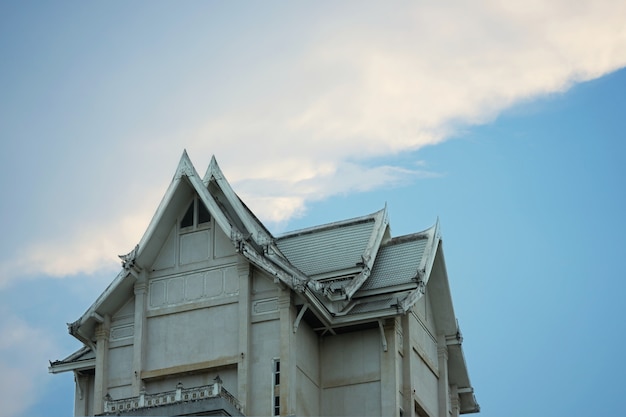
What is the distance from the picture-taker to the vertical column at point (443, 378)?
62.4m

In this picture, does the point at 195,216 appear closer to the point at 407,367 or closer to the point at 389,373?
the point at 389,373

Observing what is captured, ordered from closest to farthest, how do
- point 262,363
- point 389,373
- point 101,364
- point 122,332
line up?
point 262,363 < point 389,373 < point 101,364 < point 122,332

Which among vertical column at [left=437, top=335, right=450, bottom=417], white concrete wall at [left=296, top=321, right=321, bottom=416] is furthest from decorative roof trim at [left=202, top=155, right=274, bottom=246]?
vertical column at [left=437, top=335, right=450, bottom=417]

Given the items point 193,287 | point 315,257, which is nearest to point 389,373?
point 315,257

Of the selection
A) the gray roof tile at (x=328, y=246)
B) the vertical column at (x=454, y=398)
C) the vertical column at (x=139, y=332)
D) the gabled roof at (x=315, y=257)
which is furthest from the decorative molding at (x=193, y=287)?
the vertical column at (x=454, y=398)

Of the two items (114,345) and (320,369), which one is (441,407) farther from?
(114,345)

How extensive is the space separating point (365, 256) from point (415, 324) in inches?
142

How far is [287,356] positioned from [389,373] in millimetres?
4311

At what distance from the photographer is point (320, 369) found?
191 ft

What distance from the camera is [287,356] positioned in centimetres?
5519

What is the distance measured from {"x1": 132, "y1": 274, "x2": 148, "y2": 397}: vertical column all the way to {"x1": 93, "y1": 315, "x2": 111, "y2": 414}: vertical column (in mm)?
1301

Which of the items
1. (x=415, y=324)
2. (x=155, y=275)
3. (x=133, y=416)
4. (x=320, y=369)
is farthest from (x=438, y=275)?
(x=133, y=416)

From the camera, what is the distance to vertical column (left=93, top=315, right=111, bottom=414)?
57.8m

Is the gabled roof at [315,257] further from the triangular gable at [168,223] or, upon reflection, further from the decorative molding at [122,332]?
the decorative molding at [122,332]
